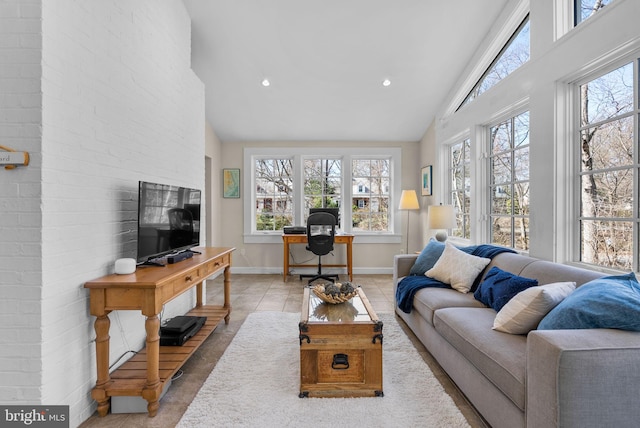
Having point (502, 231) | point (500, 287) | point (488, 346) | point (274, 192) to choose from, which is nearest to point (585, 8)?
point (502, 231)

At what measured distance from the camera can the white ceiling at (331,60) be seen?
127 inches

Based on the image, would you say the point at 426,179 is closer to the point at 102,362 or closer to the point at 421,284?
the point at 421,284

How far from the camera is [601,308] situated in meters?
1.41

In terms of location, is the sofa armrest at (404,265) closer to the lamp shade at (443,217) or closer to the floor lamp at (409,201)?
the lamp shade at (443,217)

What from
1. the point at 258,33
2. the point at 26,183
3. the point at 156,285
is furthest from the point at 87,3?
the point at 258,33

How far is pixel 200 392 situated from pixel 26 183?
147 centimetres

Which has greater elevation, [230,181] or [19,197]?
[230,181]

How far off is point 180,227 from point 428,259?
2327 millimetres

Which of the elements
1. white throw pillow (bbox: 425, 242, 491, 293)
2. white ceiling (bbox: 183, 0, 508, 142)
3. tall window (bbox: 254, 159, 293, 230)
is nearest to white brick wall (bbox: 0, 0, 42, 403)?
white ceiling (bbox: 183, 0, 508, 142)

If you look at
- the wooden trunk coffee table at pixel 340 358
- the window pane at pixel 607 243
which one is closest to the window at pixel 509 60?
the window pane at pixel 607 243

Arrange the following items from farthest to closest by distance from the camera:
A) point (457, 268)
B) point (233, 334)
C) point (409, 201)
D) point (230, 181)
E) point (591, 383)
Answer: point (230, 181) → point (409, 201) → point (233, 334) → point (457, 268) → point (591, 383)

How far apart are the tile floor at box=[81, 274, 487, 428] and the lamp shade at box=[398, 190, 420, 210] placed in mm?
1165

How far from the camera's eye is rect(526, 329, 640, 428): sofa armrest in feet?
3.94

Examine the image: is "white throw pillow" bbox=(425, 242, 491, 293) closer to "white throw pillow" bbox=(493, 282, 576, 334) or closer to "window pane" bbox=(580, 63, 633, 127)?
"white throw pillow" bbox=(493, 282, 576, 334)
